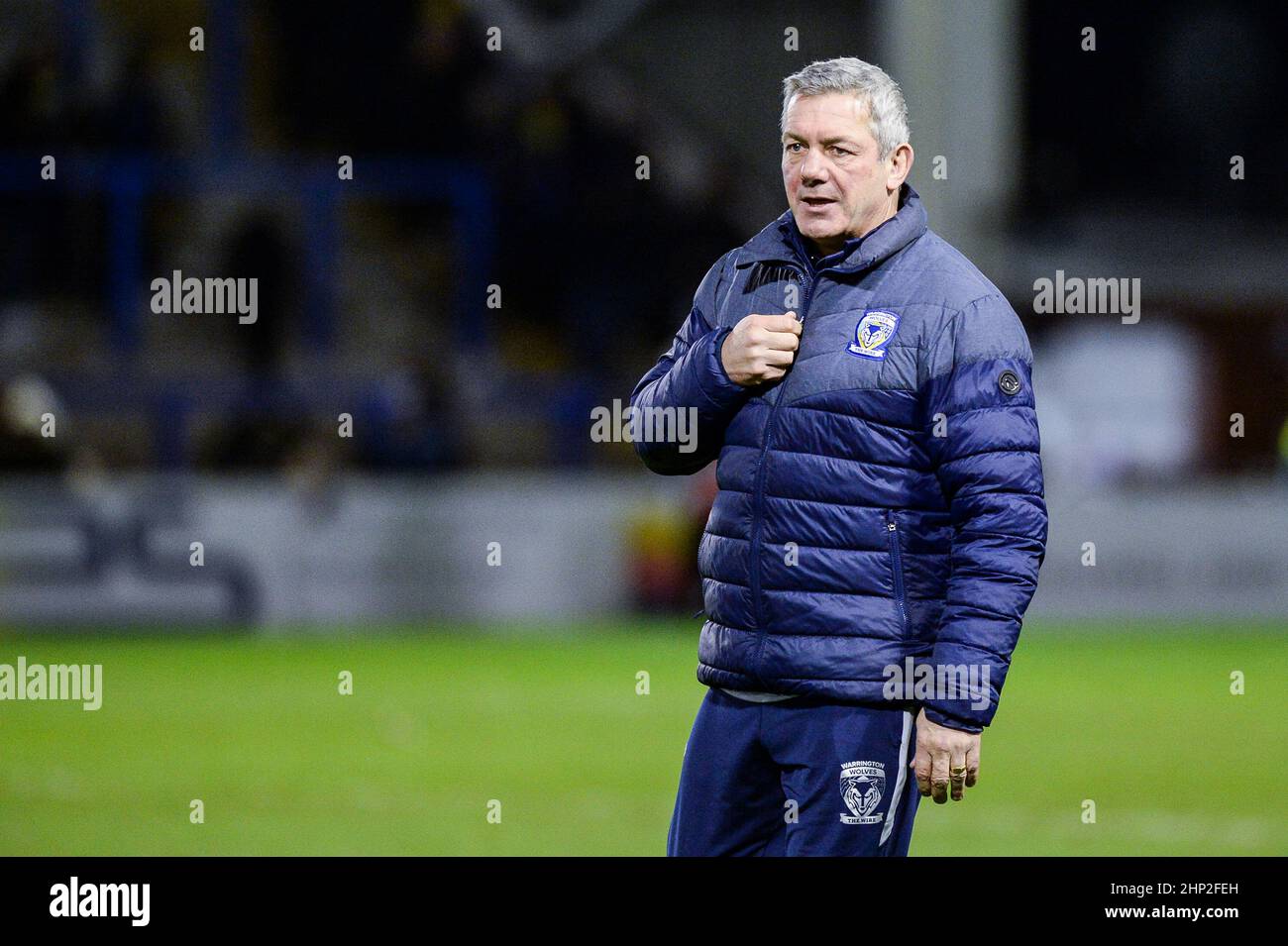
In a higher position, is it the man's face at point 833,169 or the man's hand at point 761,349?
the man's face at point 833,169

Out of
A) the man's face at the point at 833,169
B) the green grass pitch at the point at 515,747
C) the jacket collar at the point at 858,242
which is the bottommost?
the green grass pitch at the point at 515,747

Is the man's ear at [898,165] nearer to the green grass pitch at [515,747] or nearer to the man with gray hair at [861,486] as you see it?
the man with gray hair at [861,486]

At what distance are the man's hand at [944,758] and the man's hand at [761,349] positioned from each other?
771mm

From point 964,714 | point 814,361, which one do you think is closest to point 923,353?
point 814,361

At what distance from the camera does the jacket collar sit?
14.8 ft

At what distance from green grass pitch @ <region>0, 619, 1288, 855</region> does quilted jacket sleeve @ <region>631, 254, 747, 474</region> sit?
396 centimetres

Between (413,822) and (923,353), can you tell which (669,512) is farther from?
(923,353)

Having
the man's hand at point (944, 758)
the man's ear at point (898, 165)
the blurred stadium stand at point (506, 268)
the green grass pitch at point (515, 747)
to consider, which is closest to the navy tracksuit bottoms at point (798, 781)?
the man's hand at point (944, 758)

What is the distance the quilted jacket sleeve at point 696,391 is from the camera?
4.55 metres

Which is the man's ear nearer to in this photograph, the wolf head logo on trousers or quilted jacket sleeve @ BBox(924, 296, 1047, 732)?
quilted jacket sleeve @ BBox(924, 296, 1047, 732)

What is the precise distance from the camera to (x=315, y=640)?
15.6m

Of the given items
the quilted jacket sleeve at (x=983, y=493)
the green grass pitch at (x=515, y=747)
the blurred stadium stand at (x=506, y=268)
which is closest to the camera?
the quilted jacket sleeve at (x=983, y=493)
